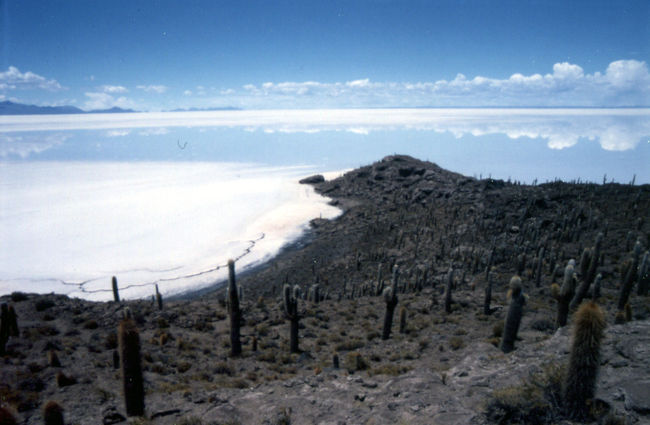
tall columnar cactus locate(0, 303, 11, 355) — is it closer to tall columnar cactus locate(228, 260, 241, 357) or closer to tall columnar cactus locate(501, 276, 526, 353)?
tall columnar cactus locate(228, 260, 241, 357)

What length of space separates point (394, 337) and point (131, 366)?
11.0 m

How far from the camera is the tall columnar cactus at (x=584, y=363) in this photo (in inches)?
232

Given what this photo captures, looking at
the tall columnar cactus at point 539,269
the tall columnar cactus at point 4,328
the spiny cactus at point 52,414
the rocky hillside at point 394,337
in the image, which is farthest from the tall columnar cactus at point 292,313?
the tall columnar cactus at point 539,269

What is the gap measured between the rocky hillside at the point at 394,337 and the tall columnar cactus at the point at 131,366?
440 mm

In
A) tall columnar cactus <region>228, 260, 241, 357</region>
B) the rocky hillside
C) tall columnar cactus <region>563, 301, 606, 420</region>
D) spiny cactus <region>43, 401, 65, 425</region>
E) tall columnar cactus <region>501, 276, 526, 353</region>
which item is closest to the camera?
tall columnar cactus <region>563, 301, 606, 420</region>

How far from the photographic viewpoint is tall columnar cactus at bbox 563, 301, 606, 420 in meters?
5.89

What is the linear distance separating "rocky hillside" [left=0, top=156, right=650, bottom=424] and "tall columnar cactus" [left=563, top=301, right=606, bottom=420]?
0.44 ft

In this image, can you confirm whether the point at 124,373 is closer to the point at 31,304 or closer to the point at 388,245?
the point at 31,304

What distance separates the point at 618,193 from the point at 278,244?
32.9m

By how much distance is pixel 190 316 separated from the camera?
19.7 m

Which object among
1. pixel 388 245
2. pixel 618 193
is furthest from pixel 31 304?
pixel 618 193

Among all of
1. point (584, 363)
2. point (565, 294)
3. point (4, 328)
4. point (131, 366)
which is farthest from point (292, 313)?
point (4, 328)

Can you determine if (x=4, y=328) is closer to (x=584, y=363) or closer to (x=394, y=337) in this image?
(x=394, y=337)

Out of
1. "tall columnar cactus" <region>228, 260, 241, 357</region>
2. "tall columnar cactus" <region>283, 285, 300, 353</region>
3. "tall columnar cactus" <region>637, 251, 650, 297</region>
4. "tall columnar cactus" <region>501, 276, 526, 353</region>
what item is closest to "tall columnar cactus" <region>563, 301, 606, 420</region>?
"tall columnar cactus" <region>501, 276, 526, 353</region>
